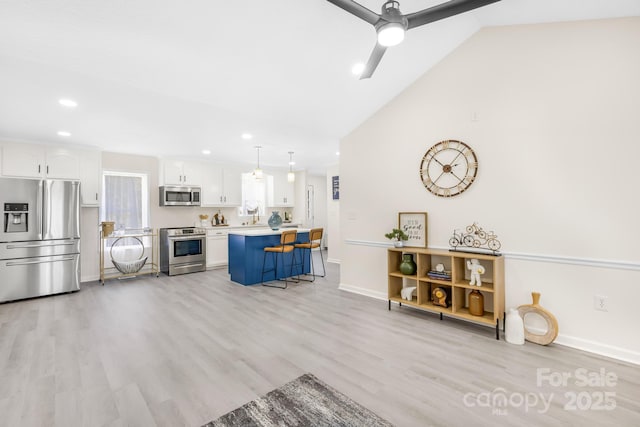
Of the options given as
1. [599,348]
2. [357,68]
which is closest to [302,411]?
[599,348]

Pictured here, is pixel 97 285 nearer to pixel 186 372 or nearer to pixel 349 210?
pixel 186 372

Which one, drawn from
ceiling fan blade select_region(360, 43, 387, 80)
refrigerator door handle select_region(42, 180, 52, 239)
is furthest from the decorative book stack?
refrigerator door handle select_region(42, 180, 52, 239)

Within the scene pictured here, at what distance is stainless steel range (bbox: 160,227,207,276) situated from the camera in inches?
223

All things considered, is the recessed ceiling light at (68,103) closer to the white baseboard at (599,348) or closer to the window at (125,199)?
the window at (125,199)

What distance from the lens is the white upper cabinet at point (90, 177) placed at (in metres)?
5.02

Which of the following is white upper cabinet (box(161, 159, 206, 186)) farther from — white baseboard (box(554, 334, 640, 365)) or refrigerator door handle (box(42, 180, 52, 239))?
white baseboard (box(554, 334, 640, 365))

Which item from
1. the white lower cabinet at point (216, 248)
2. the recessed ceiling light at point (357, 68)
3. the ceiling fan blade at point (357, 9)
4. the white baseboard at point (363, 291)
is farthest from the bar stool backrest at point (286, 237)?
the ceiling fan blade at point (357, 9)

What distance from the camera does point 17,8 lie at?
2016mm

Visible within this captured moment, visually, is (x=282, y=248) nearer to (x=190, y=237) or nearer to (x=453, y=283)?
(x=190, y=237)

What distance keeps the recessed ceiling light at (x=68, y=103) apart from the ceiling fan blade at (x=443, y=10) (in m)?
3.65

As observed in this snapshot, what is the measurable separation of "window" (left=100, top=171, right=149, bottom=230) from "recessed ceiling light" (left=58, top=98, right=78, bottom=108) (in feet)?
8.18

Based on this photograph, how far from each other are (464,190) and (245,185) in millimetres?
5688

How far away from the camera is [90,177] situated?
5.09m

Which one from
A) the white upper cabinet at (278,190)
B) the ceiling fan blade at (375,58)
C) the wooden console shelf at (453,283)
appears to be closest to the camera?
the ceiling fan blade at (375,58)
